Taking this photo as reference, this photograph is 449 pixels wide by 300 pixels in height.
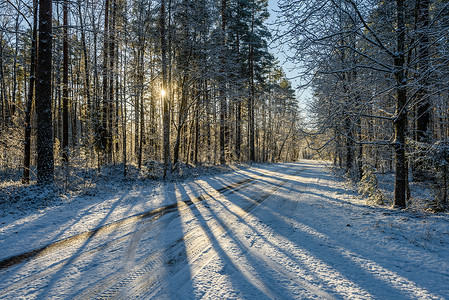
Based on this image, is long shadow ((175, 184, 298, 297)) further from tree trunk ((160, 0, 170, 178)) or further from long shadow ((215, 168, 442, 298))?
tree trunk ((160, 0, 170, 178))

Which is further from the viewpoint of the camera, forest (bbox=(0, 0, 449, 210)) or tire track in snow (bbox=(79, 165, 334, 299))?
forest (bbox=(0, 0, 449, 210))

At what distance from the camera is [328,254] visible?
125 inches

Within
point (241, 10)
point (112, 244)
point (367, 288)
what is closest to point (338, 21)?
point (367, 288)

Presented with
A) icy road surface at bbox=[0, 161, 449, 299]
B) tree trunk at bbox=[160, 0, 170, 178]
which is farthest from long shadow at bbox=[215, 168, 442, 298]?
tree trunk at bbox=[160, 0, 170, 178]

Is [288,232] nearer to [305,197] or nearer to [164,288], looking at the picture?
[164,288]

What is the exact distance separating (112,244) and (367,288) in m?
3.66

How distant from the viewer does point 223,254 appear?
3135mm

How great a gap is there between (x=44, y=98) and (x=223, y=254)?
8.46 m

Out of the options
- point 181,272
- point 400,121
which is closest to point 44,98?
point 181,272

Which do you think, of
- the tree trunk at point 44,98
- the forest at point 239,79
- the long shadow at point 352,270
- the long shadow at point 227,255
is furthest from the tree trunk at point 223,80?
the long shadow at point 352,270

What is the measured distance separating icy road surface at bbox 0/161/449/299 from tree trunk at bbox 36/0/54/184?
2.99m

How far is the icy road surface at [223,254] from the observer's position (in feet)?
7.57

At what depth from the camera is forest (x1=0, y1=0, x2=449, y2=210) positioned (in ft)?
17.0

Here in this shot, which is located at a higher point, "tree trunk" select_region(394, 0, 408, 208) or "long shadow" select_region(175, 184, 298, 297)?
"tree trunk" select_region(394, 0, 408, 208)
